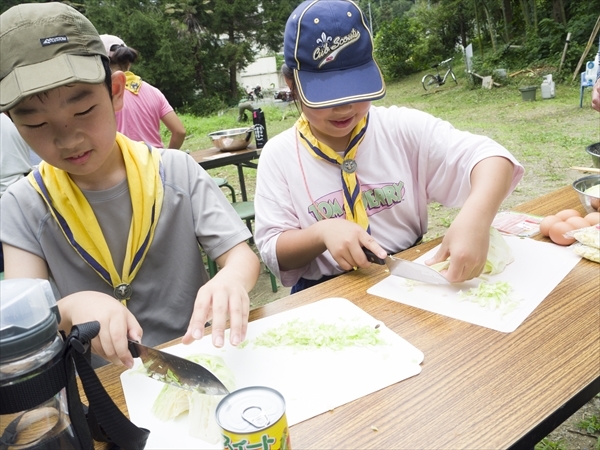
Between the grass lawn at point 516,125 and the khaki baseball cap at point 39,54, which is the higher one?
the khaki baseball cap at point 39,54

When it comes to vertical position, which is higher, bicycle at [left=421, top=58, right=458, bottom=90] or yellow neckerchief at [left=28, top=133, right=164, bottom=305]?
yellow neckerchief at [left=28, top=133, right=164, bottom=305]

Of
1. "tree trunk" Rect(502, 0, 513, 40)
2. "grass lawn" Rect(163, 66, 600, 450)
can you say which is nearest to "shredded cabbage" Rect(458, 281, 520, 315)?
"grass lawn" Rect(163, 66, 600, 450)

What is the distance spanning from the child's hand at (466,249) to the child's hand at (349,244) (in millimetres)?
217

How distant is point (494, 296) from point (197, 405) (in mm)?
861

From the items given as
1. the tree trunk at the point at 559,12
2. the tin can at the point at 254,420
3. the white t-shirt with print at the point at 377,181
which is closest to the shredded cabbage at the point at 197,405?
the tin can at the point at 254,420

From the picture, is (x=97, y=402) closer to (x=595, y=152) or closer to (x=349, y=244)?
(x=349, y=244)

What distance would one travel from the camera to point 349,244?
158 centimetres

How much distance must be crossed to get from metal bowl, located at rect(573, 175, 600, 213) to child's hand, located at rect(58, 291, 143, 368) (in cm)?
168

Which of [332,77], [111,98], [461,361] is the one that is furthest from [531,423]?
[111,98]

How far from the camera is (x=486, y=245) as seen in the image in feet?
4.83

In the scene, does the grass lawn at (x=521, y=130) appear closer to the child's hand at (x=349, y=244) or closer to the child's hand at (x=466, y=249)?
the child's hand at (x=466, y=249)

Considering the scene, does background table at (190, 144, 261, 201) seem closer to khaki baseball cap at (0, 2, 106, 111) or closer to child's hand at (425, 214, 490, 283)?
khaki baseball cap at (0, 2, 106, 111)

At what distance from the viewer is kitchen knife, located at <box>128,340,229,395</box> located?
39.6 inches

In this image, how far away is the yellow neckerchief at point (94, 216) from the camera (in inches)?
62.6
